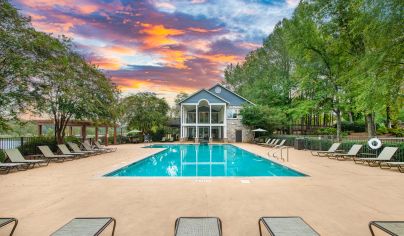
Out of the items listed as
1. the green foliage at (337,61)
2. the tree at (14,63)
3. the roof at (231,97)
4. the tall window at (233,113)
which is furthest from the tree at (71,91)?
the roof at (231,97)

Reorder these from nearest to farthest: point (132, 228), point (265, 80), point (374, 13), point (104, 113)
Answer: point (132, 228) → point (374, 13) → point (104, 113) → point (265, 80)

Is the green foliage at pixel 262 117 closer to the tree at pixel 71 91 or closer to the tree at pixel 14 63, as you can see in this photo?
the tree at pixel 71 91

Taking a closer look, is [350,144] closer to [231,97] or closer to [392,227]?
[392,227]

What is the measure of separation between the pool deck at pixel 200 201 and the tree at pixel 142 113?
86.4 feet

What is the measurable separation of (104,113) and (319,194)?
1601 cm

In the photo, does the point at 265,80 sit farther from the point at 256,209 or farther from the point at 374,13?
the point at 256,209

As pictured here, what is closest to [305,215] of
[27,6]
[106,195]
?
[106,195]

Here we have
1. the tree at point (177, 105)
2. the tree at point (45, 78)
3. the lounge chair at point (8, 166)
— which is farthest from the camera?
the tree at point (177, 105)

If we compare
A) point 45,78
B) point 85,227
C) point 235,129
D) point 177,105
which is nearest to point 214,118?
point 235,129

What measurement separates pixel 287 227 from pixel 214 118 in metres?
38.3

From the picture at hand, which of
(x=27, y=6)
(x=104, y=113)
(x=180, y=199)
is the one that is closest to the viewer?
(x=180, y=199)

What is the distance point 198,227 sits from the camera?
3.55 metres

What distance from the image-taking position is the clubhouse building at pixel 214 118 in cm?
3722

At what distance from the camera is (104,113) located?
19.3 meters
